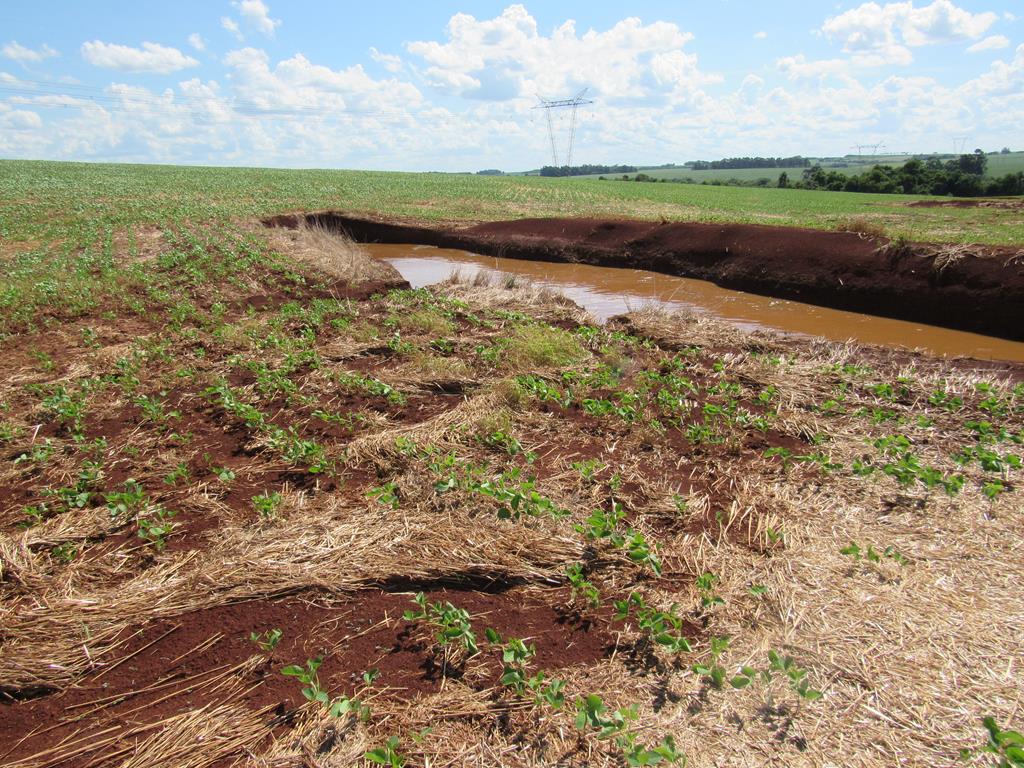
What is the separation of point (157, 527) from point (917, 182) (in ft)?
214

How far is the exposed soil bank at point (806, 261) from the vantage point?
10008mm

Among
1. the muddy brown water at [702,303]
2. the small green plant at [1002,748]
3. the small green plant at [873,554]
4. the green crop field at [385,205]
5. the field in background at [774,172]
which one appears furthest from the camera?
the field in background at [774,172]

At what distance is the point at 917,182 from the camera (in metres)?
51.7

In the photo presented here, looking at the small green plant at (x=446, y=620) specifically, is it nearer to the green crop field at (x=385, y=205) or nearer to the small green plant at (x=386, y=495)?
the small green plant at (x=386, y=495)

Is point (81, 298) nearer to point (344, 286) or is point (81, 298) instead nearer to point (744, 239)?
point (344, 286)

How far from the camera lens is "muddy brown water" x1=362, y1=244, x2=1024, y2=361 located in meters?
9.72

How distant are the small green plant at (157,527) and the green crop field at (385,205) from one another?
14661mm

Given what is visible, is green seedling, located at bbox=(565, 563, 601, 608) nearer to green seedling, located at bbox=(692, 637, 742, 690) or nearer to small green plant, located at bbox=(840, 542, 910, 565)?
green seedling, located at bbox=(692, 637, 742, 690)

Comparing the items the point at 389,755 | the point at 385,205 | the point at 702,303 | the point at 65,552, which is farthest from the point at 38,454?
the point at 385,205

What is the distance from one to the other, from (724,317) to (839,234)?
4171 mm

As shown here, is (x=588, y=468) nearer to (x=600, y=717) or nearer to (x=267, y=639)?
(x=600, y=717)

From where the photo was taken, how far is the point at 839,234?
13094 millimetres

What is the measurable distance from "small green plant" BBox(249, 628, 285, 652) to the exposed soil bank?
11.9m

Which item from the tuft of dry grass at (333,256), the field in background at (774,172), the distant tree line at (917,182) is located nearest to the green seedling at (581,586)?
the tuft of dry grass at (333,256)
